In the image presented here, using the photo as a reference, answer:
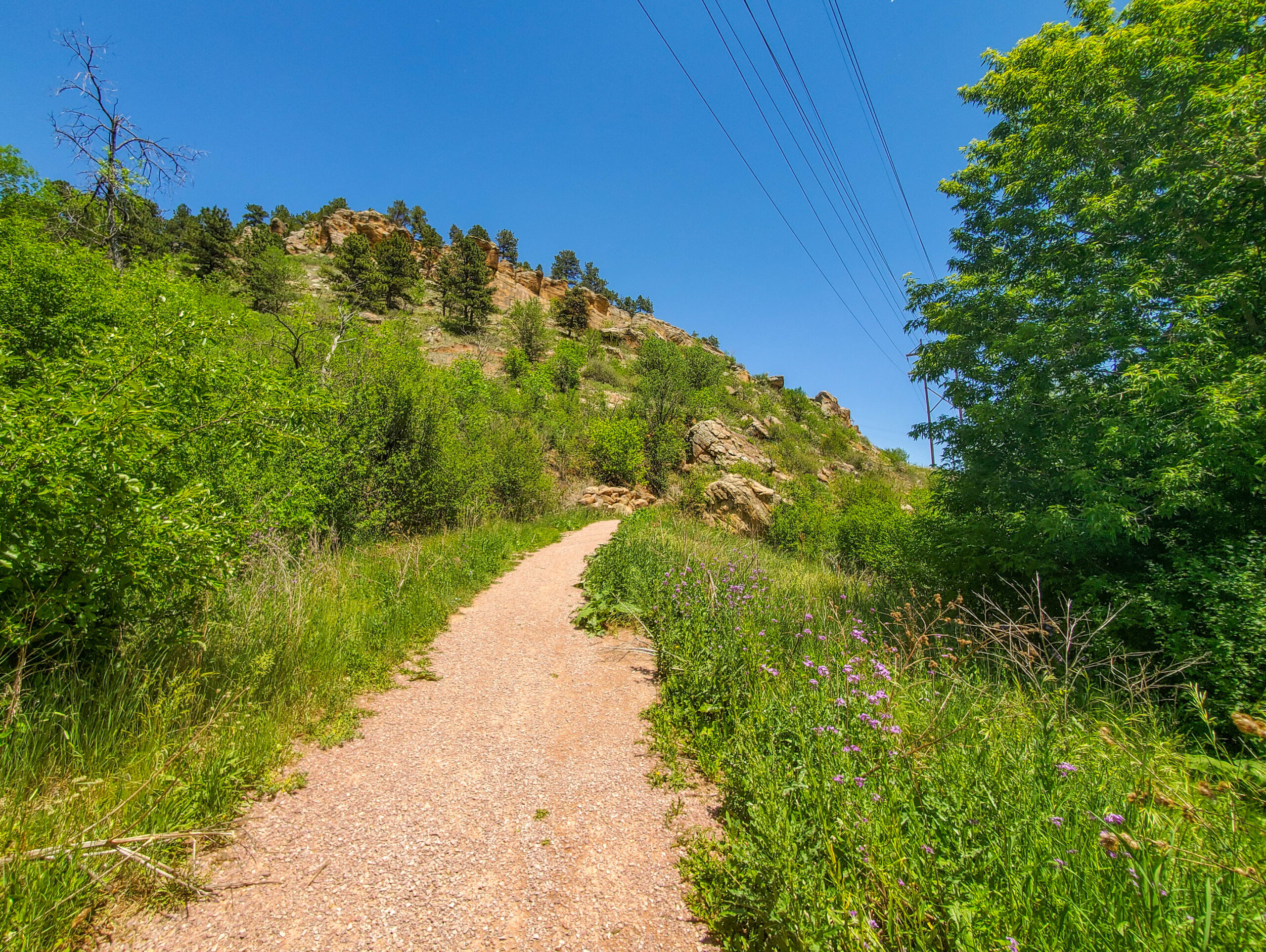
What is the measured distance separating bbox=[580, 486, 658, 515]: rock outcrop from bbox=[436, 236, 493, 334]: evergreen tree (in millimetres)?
28460

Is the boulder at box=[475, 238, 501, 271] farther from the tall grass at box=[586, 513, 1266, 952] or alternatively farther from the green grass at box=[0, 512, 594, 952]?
the tall grass at box=[586, 513, 1266, 952]

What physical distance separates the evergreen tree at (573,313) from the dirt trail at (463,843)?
5274cm

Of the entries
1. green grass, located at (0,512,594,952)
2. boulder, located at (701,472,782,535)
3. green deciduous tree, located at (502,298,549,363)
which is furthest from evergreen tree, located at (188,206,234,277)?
green grass, located at (0,512,594,952)

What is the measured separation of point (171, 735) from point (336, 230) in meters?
70.8

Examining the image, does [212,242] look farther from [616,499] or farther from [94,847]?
[94,847]

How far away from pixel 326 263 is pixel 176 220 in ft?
37.7

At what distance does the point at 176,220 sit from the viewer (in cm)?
4062

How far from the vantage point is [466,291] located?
4403 centimetres

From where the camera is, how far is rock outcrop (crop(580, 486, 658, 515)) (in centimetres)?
2114

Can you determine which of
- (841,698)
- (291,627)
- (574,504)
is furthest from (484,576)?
(574,504)

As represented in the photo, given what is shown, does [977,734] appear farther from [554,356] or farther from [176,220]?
[176,220]

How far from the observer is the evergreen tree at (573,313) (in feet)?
175

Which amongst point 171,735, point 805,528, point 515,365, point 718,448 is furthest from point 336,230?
point 171,735

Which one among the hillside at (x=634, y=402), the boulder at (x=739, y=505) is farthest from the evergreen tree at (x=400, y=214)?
the boulder at (x=739, y=505)
